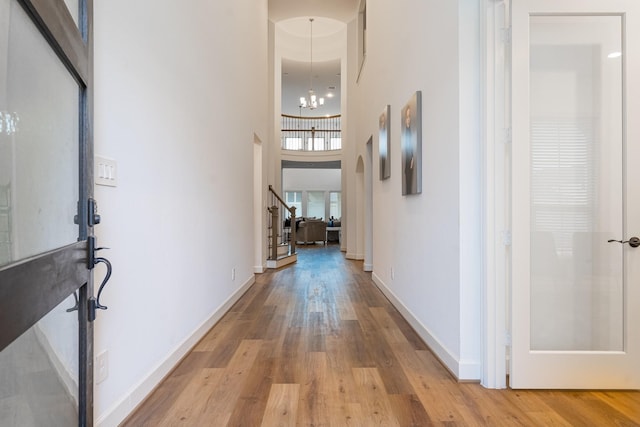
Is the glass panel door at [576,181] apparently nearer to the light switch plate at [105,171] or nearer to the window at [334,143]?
the light switch plate at [105,171]

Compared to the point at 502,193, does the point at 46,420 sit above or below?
below

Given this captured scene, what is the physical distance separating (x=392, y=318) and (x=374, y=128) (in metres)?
2.97

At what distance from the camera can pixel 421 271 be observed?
2.90m

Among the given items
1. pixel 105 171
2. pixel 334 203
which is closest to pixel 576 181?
pixel 105 171

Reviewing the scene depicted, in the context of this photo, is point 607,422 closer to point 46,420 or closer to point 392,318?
point 392,318

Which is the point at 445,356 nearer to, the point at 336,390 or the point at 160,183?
the point at 336,390

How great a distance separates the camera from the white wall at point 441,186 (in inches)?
83.6

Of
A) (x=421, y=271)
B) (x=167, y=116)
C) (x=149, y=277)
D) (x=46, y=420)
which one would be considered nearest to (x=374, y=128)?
(x=421, y=271)

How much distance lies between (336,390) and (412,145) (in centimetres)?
204

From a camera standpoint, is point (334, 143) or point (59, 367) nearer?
point (59, 367)

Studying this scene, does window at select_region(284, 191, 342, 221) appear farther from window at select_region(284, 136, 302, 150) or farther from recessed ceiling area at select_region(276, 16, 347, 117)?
recessed ceiling area at select_region(276, 16, 347, 117)

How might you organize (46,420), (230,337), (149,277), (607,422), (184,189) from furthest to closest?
(230,337)
(184,189)
(149,277)
(607,422)
(46,420)

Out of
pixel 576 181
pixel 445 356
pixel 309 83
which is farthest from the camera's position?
pixel 309 83

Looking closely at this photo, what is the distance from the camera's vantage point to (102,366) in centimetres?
155
